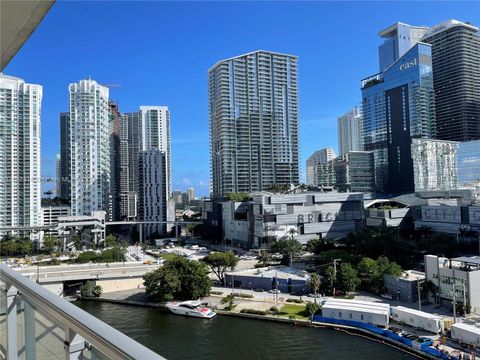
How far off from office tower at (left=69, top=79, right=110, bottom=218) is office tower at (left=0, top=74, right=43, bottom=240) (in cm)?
167

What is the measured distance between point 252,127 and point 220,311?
15.6 meters

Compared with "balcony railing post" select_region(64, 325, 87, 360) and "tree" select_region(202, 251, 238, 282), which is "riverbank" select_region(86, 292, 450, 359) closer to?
"tree" select_region(202, 251, 238, 282)

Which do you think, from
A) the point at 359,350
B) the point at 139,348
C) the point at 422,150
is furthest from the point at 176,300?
the point at 422,150

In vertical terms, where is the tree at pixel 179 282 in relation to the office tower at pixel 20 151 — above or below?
below

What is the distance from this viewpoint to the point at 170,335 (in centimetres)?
656

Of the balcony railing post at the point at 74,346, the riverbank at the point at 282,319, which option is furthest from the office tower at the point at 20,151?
the balcony railing post at the point at 74,346

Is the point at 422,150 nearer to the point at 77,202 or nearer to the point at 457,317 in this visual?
the point at 457,317

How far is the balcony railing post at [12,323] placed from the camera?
0.72m

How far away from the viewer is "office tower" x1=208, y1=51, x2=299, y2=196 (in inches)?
866

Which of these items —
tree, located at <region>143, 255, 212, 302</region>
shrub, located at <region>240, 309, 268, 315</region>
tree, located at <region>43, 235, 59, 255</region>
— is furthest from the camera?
tree, located at <region>43, 235, 59, 255</region>

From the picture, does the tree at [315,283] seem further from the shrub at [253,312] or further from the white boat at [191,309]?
the white boat at [191,309]

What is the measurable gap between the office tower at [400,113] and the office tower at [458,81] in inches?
103

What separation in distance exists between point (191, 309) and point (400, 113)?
65.7 ft

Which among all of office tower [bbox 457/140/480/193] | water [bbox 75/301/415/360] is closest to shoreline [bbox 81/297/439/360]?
water [bbox 75/301/415/360]
